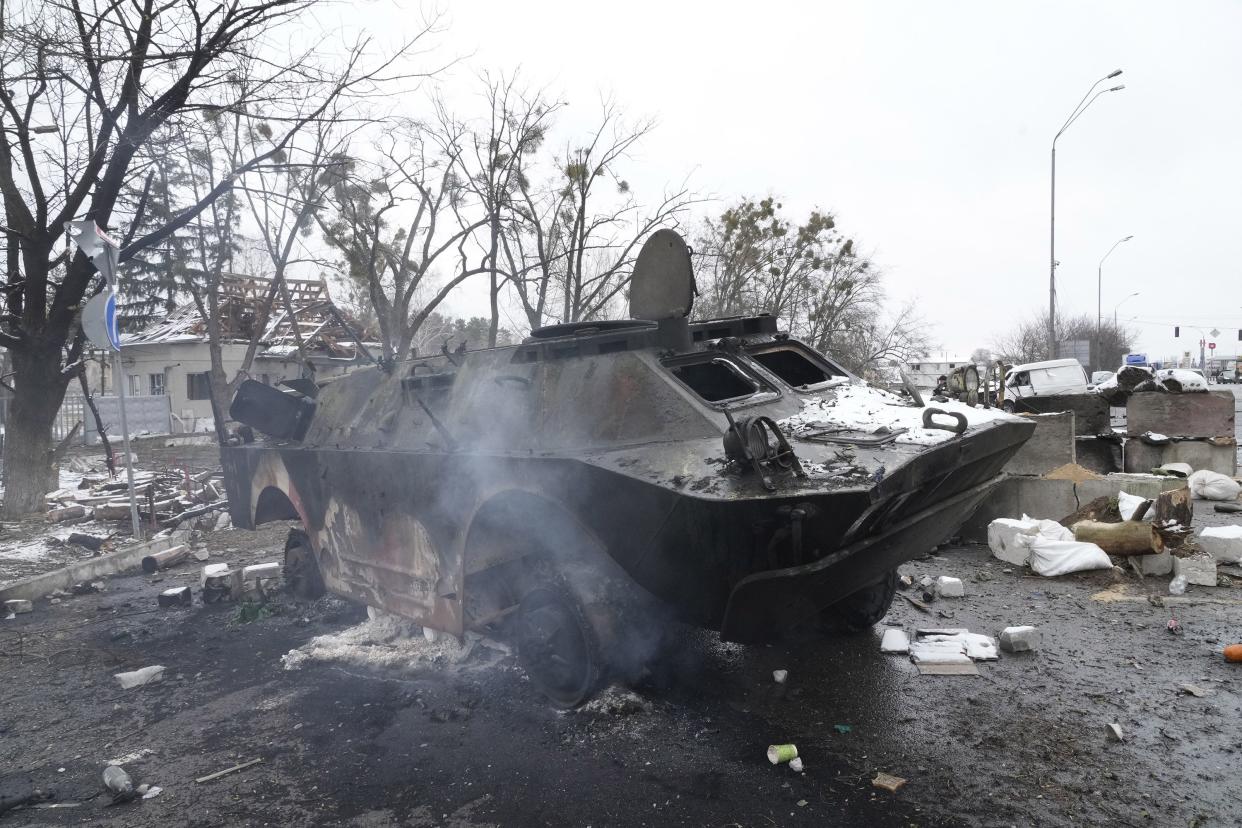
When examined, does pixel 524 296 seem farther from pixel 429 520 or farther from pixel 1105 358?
pixel 1105 358

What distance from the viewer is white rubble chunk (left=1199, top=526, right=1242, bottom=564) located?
6996 mm

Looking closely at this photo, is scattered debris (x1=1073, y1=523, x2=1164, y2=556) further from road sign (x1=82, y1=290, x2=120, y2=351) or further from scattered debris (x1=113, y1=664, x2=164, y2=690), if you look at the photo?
road sign (x1=82, y1=290, x2=120, y2=351)

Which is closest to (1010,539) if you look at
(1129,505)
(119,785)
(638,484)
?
(1129,505)

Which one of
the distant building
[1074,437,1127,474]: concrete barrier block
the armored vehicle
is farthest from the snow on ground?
the distant building

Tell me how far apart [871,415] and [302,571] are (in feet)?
16.6

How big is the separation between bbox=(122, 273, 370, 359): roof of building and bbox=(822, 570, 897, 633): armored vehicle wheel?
2125 cm

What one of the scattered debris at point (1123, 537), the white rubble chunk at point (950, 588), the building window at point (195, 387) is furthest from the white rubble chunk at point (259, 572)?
the building window at point (195, 387)

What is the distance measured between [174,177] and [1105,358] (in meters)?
60.5

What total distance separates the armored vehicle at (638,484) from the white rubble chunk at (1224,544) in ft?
11.8

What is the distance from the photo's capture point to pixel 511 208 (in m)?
18.6

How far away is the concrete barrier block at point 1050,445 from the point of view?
8984mm

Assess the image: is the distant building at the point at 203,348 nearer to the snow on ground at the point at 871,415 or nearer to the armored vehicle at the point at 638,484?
the armored vehicle at the point at 638,484

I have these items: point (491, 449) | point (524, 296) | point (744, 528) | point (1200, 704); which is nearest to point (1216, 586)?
point (1200, 704)

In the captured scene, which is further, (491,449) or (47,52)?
(47,52)
